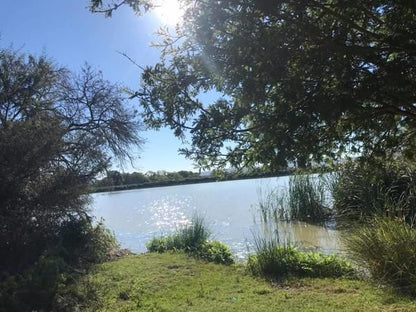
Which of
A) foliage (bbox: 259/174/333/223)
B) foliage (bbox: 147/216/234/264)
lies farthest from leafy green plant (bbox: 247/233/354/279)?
foliage (bbox: 259/174/333/223)

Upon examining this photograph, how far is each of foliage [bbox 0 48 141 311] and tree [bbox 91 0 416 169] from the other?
451 centimetres

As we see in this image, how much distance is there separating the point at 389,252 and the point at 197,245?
6.06 m

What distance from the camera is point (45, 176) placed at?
10648 mm

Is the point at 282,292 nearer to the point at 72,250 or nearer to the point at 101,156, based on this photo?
the point at 72,250

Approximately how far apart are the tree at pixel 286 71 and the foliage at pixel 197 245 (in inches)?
283

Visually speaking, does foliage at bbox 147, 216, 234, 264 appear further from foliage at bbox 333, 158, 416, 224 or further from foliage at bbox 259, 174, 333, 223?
foliage at bbox 259, 174, 333, 223

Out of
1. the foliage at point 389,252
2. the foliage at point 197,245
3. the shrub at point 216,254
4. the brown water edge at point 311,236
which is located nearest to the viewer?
the foliage at point 389,252

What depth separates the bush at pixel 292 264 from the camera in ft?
26.6

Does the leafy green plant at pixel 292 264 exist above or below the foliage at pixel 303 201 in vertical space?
below

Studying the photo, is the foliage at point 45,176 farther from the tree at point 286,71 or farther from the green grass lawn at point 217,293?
the tree at point 286,71

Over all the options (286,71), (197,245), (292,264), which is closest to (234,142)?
(286,71)

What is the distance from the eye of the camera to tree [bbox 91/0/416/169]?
302cm

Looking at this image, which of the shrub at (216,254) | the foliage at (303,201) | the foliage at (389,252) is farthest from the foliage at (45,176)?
the foliage at (303,201)

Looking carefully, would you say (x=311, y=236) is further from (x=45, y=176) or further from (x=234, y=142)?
(x=234, y=142)
